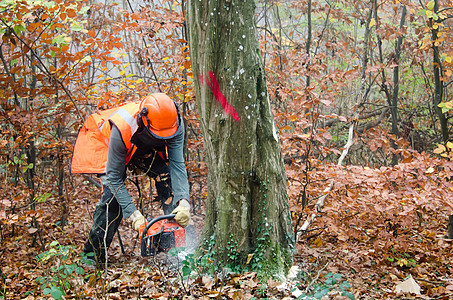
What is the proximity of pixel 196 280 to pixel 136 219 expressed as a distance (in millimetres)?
1082

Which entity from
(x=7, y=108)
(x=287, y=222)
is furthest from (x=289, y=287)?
(x=7, y=108)

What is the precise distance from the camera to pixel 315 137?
12.3ft

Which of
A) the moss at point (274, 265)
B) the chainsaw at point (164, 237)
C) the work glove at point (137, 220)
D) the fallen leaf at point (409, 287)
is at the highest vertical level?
the work glove at point (137, 220)

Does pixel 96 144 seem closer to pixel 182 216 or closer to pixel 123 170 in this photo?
pixel 123 170

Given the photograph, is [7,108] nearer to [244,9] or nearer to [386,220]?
[244,9]

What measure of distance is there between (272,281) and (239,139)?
3.66 feet

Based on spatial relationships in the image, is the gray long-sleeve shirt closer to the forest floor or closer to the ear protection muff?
the ear protection muff

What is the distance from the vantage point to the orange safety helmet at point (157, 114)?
337 centimetres

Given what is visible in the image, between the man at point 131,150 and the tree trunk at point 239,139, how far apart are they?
656mm

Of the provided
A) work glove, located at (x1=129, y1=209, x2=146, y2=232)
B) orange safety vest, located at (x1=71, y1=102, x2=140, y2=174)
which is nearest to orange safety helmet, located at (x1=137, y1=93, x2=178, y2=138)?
orange safety vest, located at (x1=71, y1=102, x2=140, y2=174)

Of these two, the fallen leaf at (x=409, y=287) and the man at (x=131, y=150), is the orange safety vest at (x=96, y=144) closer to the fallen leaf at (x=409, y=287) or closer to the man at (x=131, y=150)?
the man at (x=131, y=150)

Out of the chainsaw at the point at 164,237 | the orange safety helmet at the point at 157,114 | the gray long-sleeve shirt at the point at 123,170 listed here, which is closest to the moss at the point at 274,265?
the chainsaw at the point at 164,237

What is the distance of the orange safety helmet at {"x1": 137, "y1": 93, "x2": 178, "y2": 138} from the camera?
3.37 m

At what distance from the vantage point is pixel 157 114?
3387 millimetres
